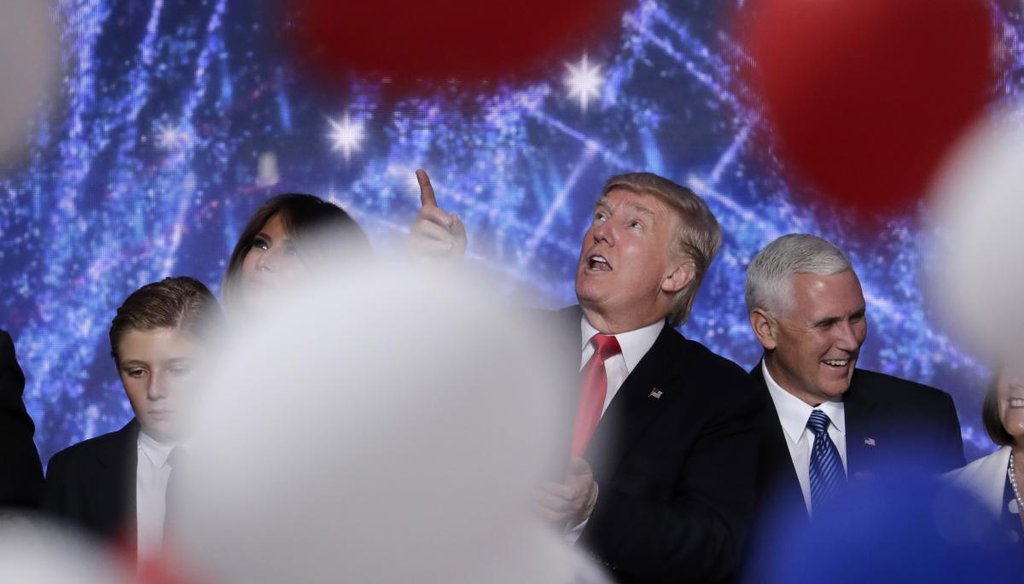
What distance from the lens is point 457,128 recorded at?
353cm

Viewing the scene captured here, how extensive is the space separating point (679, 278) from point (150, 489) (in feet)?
3.16

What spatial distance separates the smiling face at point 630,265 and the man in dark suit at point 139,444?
0.66m

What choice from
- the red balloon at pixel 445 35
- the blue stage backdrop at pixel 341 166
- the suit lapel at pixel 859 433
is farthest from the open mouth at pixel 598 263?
the red balloon at pixel 445 35

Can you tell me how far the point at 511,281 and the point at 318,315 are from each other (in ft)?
6.17

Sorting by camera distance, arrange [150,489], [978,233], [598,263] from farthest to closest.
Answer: [978,233]
[598,263]
[150,489]

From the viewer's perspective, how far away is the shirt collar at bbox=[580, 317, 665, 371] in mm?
2127

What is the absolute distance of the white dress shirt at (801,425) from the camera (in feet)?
7.84

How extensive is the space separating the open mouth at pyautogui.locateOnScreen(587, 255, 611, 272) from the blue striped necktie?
57 centimetres

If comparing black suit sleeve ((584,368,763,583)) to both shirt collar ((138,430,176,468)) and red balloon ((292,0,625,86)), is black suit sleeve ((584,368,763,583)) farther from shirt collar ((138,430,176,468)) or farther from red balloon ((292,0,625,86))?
red balloon ((292,0,625,86))

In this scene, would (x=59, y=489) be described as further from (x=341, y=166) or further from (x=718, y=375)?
(x=341, y=166)

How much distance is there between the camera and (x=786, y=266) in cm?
251

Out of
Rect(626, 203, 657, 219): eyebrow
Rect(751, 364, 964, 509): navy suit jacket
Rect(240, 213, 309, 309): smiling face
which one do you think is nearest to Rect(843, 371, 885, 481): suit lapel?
Rect(751, 364, 964, 509): navy suit jacket

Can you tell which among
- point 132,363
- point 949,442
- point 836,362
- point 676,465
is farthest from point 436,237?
point 949,442

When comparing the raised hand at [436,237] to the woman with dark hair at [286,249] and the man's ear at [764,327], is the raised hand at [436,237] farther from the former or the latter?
the man's ear at [764,327]
